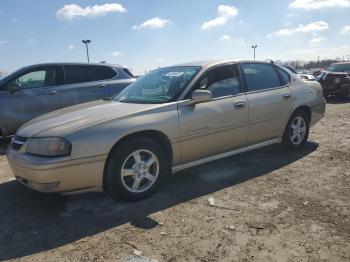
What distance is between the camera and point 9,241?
3.51 metres

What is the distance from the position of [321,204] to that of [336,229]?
583 mm

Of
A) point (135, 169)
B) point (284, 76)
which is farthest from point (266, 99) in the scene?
point (135, 169)

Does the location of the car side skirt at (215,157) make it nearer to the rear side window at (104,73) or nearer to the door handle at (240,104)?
the door handle at (240,104)

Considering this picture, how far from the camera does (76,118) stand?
4301 millimetres

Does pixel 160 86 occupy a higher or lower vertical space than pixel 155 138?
higher

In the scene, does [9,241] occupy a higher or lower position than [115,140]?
lower

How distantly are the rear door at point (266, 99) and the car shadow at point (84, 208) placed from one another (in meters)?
0.49

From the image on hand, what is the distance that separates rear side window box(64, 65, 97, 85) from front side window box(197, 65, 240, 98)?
403 centimetres

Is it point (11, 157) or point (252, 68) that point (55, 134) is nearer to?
point (11, 157)

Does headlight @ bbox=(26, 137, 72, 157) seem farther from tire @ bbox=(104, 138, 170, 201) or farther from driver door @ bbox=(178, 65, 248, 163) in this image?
driver door @ bbox=(178, 65, 248, 163)

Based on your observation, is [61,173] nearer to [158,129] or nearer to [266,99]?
[158,129]

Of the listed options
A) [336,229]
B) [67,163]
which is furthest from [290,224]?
[67,163]

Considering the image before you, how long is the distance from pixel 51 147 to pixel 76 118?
530 mm

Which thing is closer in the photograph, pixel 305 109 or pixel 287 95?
pixel 287 95
